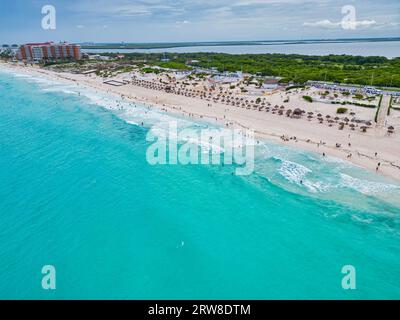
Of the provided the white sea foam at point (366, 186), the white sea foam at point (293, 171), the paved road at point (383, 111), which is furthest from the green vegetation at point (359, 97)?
the white sea foam at point (366, 186)

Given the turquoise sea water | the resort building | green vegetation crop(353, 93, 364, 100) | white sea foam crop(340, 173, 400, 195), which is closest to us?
the turquoise sea water

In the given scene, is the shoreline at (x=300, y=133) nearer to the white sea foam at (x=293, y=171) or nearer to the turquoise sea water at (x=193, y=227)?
the turquoise sea water at (x=193, y=227)

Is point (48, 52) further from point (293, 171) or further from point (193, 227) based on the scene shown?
point (193, 227)

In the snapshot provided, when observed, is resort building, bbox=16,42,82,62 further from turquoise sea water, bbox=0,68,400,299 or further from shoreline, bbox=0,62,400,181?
turquoise sea water, bbox=0,68,400,299

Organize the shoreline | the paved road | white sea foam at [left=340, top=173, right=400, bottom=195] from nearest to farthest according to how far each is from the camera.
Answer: white sea foam at [left=340, top=173, right=400, bottom=195] < the shoreline < the paved road

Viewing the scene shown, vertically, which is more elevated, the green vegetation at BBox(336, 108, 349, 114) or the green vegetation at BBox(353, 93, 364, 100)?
the green vegetation at BBox(353, 93, 364, 100)

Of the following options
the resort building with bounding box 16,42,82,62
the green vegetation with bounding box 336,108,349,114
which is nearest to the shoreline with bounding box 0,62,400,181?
the green vegetation with bounding box 336,108,349,114

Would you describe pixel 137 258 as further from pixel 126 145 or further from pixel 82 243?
pixel 126 145
